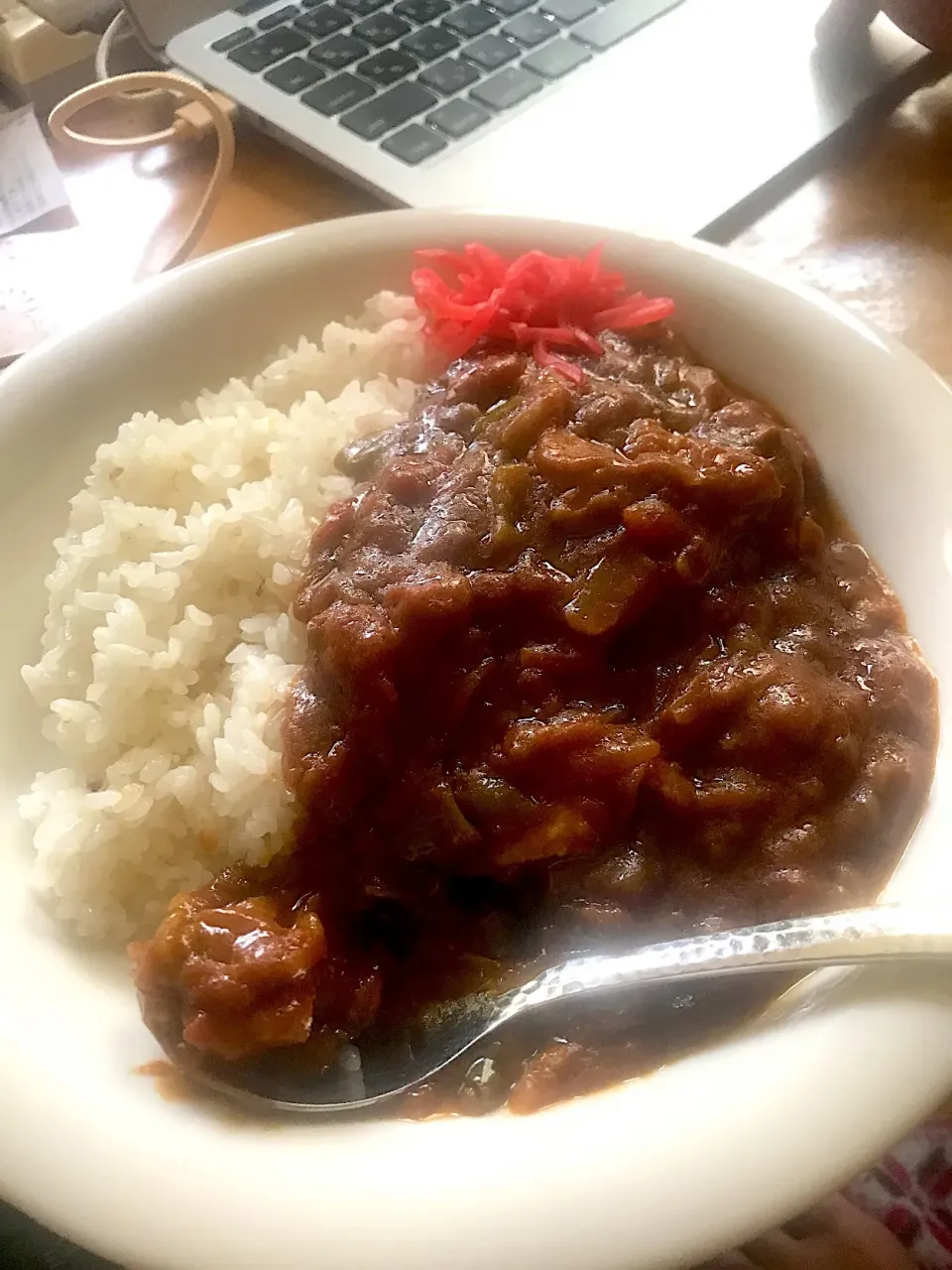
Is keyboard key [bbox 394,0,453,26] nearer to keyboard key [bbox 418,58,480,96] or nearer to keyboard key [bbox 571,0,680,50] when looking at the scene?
keyboard key [bbox 418,58,480,96]

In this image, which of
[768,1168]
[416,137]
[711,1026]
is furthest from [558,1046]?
[416,137]

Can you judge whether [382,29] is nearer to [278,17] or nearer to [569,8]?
[278,17]

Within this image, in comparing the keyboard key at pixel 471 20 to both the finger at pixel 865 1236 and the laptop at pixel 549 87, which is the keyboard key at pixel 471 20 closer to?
the laptop at pixel 549 87

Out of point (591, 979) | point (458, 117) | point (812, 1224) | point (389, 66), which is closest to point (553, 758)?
point (591, 979)

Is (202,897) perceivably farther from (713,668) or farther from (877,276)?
(877,276)

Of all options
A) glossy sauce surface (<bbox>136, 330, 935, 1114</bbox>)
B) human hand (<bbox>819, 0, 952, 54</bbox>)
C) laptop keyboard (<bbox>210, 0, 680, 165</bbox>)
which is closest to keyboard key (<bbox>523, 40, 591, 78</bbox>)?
laptop keyboard (<bbox>210, 0, 680, 165</bbox>)

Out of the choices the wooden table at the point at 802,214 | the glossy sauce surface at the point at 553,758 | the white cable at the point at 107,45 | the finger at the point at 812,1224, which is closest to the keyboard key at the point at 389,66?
the wooden table at the point at 802,214
